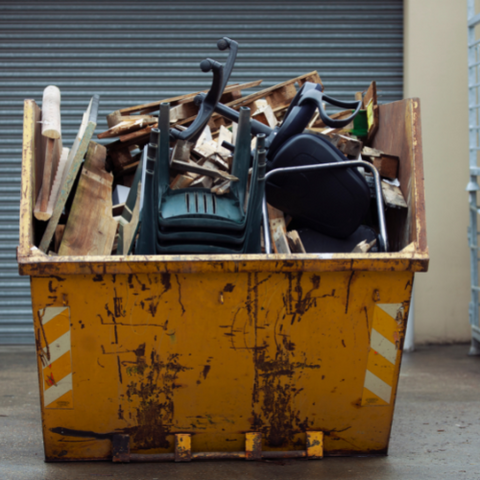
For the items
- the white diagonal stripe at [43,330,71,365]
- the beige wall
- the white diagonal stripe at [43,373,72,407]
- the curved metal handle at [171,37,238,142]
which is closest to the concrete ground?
the white diagonal stripe at [43,373,72,407]

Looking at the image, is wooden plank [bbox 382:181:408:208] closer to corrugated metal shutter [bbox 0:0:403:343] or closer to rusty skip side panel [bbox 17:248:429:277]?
rusty skip side panel [bbox 17:248:429:277]

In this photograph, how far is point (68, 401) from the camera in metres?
2.52

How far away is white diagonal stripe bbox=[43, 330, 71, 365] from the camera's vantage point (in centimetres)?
243

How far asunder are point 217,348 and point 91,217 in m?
1.05

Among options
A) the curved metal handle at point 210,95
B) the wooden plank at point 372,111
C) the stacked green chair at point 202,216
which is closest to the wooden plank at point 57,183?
the stacked green chair at point 202,216

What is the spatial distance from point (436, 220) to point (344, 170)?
10.1 ft

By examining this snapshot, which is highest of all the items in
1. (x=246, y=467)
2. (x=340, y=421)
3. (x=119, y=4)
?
(x=119, y=4)

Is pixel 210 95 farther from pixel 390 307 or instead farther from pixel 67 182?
pixel 390 307

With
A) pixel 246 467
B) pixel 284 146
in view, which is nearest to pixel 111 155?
pixel 284 146

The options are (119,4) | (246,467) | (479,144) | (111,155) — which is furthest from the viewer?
(119,4)

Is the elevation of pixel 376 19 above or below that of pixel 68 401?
above

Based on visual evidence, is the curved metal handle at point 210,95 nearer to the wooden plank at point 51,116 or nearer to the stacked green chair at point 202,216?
the stacked green chair at point 202,216

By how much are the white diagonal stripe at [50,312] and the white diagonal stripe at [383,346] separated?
4.55 ft

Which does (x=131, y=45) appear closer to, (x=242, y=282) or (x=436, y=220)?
(x=436, y=220)
